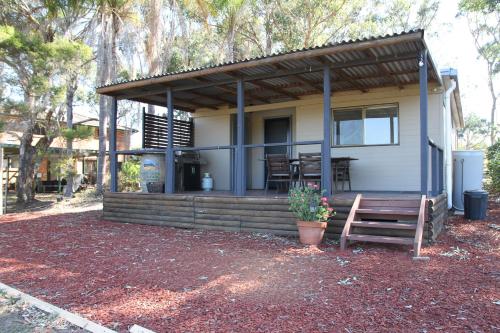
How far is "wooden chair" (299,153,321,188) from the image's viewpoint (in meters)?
7.09

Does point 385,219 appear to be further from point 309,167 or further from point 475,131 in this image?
point 475,131

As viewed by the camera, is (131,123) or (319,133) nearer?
(319,133)

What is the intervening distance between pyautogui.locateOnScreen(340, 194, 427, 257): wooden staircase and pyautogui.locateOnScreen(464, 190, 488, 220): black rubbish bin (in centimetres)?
297

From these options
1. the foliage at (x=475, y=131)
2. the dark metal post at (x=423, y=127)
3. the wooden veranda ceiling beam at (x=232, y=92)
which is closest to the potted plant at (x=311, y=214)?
the dark metal post at (x=423, y=127)

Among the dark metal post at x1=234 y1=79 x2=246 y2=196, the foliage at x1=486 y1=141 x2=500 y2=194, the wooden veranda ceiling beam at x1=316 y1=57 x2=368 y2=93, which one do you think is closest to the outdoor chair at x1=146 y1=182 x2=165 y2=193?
the dark metal post at x1=234 y1=79 x2=246 y2=196

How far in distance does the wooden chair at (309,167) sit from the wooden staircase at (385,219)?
1.17 metres

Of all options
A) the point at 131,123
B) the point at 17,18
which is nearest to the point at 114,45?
the point at 17,18

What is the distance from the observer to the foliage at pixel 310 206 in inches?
224

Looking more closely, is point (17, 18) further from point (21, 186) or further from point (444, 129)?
point (444, 129)

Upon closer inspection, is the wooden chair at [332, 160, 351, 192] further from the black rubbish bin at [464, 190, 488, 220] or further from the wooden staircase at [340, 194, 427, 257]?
the black rubbish bin at [464, 190, 488, 220]

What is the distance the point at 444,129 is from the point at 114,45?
10939 mm

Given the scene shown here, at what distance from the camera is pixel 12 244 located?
6.20 metres

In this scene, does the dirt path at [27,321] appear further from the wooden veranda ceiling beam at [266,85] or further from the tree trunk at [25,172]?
the tree trunk at [25,172]

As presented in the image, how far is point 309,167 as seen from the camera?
719 centimetres
